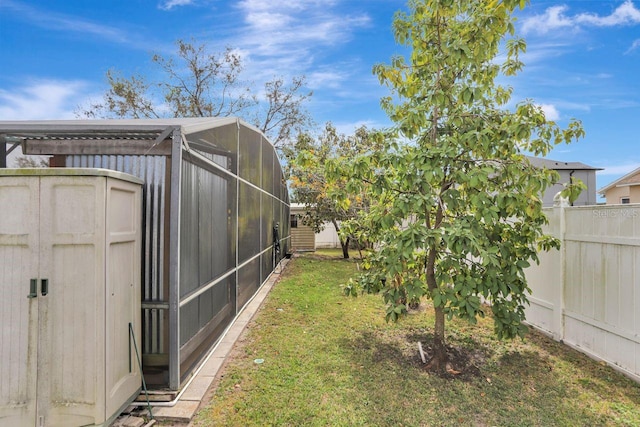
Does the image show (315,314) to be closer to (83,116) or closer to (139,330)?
(139,330)

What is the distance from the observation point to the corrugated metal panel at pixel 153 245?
299 centimetres

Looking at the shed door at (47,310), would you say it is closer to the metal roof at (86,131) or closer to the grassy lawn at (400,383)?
the metal roof at (86,131)

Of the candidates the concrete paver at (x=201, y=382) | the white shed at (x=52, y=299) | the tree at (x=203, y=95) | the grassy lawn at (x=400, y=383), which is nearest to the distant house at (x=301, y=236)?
the tree at (x=203, y=95)

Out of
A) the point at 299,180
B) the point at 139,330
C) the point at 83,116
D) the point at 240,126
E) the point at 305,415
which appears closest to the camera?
Result: the point at 305,415

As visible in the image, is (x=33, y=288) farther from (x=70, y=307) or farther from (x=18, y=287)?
(x=70, y=307)

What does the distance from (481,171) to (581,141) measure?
1.27 meters

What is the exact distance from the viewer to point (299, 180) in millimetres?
12664

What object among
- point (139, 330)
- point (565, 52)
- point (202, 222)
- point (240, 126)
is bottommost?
point (139, 330)

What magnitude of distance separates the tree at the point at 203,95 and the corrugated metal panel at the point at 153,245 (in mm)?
15417

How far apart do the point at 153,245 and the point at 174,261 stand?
0.28 m

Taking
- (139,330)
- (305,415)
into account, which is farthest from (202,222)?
(305,415)

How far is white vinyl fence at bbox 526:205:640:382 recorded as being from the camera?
10.3 ft

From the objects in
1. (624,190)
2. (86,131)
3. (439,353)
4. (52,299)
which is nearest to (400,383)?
(439,353)

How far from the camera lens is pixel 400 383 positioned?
3.26m
